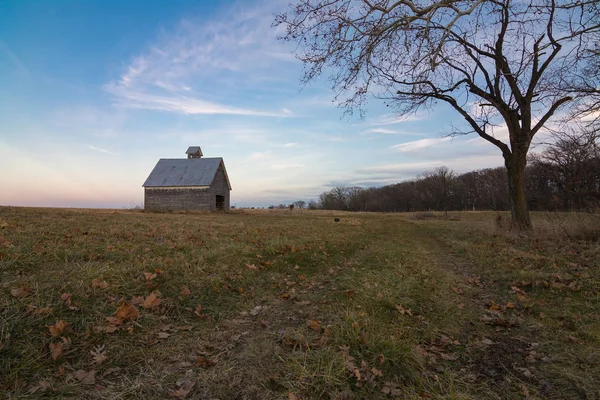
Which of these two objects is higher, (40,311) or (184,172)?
(184,172)

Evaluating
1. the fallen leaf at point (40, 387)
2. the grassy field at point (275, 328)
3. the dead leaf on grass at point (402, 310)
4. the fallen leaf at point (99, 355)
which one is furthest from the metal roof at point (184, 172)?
the fallen leaf at point (40, 387)

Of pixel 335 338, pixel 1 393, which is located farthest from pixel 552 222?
pixel 1 393

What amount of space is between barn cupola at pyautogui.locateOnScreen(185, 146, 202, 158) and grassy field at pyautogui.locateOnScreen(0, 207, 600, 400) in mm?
35440

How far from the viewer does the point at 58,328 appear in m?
2.81

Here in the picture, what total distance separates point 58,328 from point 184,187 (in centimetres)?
3370

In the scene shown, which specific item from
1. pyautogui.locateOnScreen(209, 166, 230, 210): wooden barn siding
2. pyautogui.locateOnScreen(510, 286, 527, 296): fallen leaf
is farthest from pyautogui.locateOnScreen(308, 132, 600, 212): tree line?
pyautogui.locateOnScreen(510, 286, 527, 296): fallen leaf

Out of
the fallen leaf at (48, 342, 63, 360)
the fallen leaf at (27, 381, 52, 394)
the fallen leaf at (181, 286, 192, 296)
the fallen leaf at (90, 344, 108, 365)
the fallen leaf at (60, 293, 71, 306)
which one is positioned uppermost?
the fallen leaf at (60, 293, 71, 306)

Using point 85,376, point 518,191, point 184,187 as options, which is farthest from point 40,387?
point 184,187

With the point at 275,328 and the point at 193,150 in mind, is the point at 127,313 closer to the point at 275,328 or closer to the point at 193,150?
the point at 275,328

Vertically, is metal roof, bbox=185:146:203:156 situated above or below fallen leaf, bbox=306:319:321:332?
above

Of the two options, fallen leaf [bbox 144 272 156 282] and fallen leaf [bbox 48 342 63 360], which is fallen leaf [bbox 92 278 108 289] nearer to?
Answer: fallen leaf [bbox 144 272 156 282]

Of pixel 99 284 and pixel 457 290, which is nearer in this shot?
pixel 99 284

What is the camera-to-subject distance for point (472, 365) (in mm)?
2836

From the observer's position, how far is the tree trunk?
1214cm
